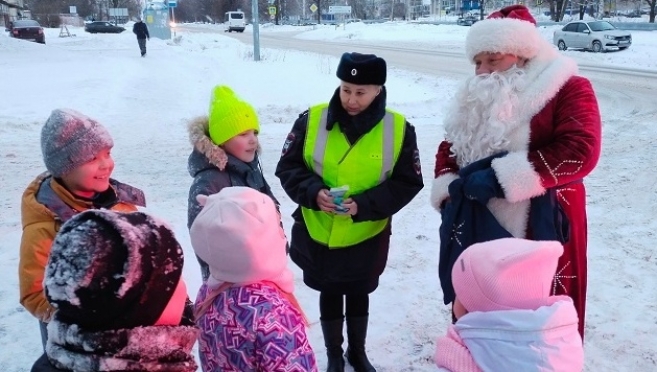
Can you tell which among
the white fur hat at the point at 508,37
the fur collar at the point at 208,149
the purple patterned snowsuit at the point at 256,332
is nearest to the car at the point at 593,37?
the white fur hat at the point at 508,37

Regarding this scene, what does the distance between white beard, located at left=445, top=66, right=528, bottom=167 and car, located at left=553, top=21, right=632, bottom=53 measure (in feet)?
86.9

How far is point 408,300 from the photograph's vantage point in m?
4.12

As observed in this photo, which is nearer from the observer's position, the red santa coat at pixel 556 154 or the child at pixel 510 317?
the child at pixel 510 317

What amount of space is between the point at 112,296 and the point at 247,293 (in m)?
0.56

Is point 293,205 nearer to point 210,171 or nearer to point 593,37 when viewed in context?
point 210,171

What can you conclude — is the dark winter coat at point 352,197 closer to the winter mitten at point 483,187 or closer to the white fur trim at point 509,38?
Answer: the winter mitten at point 483,187

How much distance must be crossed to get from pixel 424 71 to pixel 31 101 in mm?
11717

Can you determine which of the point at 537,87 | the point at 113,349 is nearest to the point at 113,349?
the point at 113,349

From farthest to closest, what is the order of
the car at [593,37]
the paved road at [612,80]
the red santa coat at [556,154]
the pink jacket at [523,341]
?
the car at [593,37]
the paved road at [612,80]
the red santa coat at [556,154]
the pink jacket at [523,341]

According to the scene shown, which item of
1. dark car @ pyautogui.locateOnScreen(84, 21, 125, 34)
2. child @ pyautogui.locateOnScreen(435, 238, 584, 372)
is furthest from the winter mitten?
dark car @ pyautogui.locateOnScreen(84, 21, 125, 34)

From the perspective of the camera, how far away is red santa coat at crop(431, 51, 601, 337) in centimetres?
249

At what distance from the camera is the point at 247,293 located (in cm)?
195

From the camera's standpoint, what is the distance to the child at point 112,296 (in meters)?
1.46

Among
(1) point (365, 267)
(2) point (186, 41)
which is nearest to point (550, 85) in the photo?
(1) point (365, 267)
